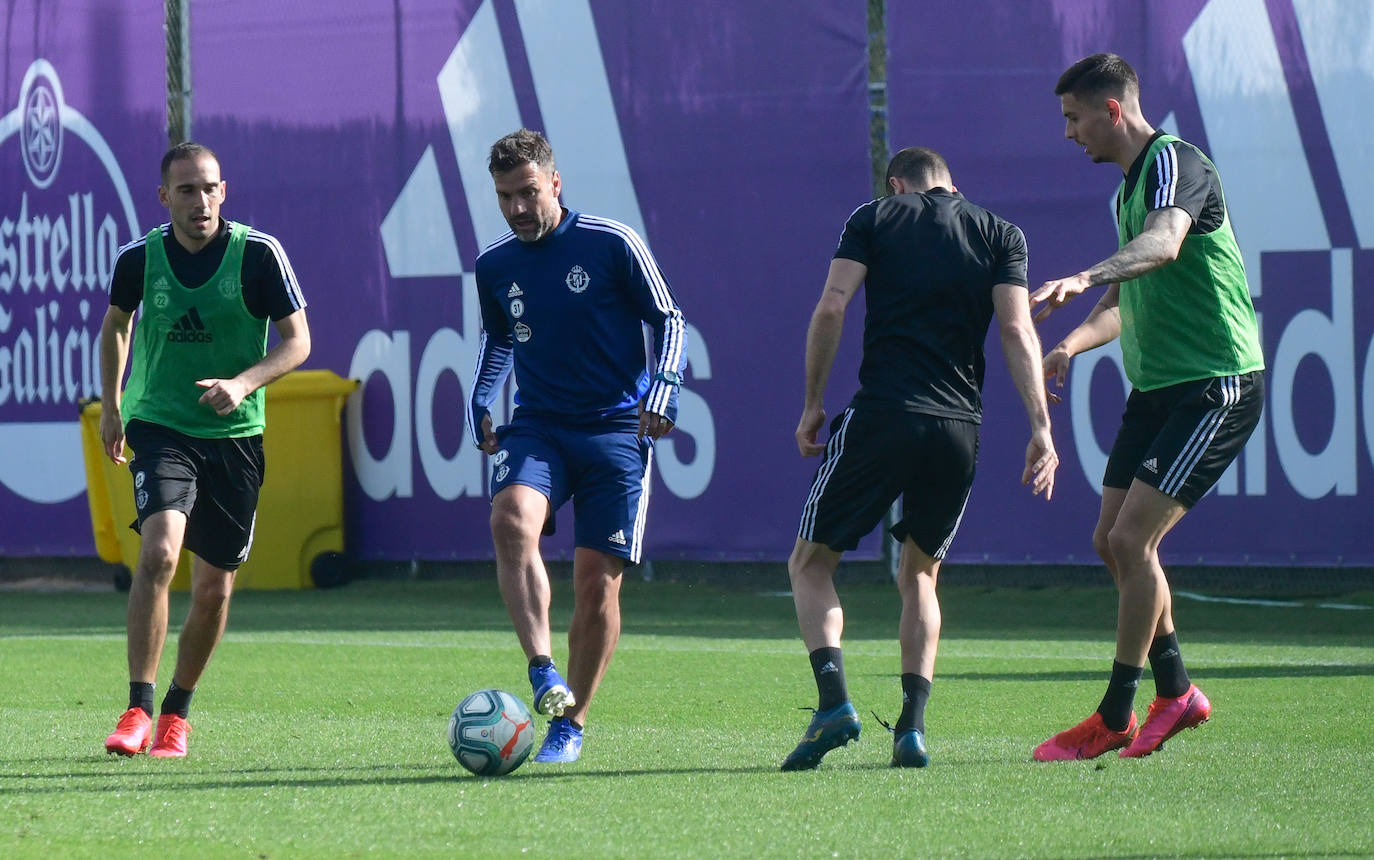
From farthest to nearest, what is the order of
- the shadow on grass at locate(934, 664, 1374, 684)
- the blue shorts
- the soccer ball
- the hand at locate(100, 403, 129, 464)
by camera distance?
the shadow on grass at locate(934, 664, 1374, 684) → the hand at locate(100, 403, 129, 464) → the blue shorts → the soccer ball

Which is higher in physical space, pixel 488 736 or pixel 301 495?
pixel 488 736

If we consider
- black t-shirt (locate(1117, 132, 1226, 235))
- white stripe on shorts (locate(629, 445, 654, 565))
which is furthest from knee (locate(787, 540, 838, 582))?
black t-shirt (locate(1117, 132, 1226, 235))

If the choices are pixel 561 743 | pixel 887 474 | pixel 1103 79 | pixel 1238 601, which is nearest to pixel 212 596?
pixel 561 743

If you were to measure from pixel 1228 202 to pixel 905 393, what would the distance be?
6.98 metres

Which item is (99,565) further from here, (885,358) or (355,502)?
(885,358)

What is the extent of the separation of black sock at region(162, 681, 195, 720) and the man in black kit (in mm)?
2136

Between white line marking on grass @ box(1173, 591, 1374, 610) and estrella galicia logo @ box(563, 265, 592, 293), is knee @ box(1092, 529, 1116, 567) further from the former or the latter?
white line marking on grass @ box(1173, 591, 1374, 610)

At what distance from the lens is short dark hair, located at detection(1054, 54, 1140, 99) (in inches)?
244

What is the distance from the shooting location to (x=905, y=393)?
595 centimetres

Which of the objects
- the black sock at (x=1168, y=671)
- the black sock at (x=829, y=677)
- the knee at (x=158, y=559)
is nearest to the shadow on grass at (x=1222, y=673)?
the black sock at (x=1168, y=671)

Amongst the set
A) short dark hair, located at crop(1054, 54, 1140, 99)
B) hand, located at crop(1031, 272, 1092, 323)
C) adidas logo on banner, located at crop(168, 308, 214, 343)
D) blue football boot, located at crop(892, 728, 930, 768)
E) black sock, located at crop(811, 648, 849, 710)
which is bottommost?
blue football boot, located at crop(892, 728, 930, 768)

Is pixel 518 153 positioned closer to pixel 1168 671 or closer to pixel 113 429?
pixel 113 429

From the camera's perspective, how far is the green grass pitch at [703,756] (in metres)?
4.76

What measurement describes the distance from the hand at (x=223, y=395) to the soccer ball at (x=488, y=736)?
128 centimetres
